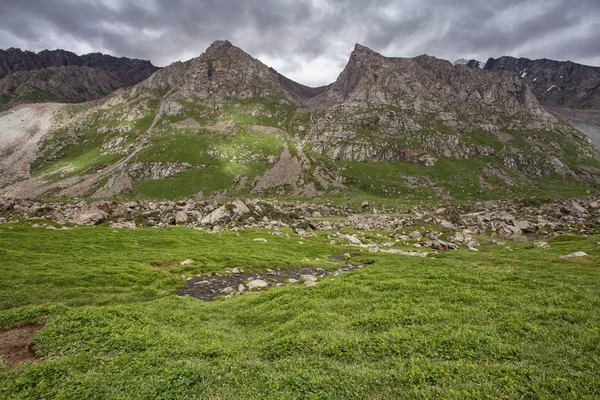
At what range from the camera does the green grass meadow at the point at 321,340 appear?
979cm

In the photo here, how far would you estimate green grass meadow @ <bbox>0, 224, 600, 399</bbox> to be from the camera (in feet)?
32.1

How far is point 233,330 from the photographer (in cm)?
1691

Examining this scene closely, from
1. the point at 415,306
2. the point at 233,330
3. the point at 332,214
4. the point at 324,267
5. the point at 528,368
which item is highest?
the point at 528,368

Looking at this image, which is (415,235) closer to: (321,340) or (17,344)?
(321,340)

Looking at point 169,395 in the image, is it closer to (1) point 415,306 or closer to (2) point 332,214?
(1) point 415,306

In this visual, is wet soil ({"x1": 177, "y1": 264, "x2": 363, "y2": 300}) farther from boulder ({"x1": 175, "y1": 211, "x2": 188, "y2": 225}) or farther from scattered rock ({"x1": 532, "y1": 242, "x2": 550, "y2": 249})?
boulder ({"x1": 175, "y1": 211, "x2": 188, "y2": 225})

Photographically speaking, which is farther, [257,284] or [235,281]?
[235,281]

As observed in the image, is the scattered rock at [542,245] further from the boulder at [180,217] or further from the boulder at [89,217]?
the boulder at [89,217]

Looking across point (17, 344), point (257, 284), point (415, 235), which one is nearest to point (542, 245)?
point (415, 235)

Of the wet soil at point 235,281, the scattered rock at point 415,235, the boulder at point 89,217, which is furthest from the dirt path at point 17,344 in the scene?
the scattered rock at point 415,235

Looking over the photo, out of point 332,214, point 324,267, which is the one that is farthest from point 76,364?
point 332,214

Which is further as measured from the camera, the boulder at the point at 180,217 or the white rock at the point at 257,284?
the boulder at the point at 180,217

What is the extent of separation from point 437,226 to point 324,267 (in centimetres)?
5118

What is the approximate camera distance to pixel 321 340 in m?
13.4
